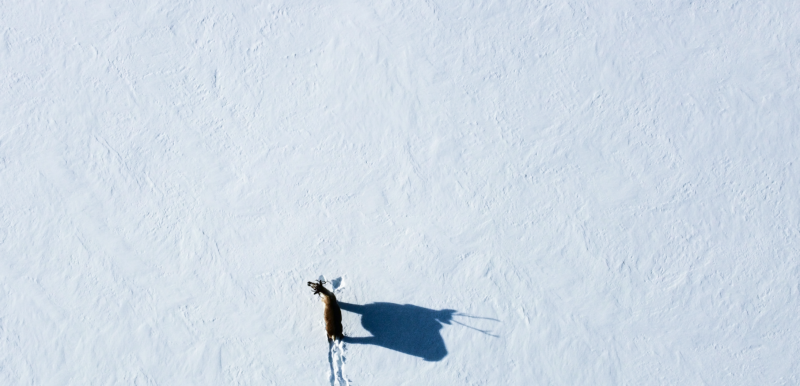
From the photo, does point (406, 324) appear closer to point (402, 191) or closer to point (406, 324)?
point (406, 324)

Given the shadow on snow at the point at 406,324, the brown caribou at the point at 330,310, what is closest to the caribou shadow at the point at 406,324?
the shadow on snow at the point at 406,324

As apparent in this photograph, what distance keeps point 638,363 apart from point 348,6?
362cm

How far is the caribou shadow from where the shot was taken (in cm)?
531

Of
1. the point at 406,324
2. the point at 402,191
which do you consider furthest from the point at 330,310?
the point at 402,191

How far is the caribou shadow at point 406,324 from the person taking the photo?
5.31m

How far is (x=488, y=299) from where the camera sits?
17.4ft

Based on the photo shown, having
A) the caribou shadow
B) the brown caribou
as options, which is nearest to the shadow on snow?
the caribou shadow

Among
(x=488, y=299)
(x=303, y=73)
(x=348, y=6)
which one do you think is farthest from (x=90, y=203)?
(x=488, y=299)

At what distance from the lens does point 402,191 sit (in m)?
5.38

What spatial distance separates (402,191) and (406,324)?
3.41ft

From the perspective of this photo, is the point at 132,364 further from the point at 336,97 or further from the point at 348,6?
the point at 348,6

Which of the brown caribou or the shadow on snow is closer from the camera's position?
the brown caribou

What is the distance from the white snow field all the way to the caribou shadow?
0.06 ft

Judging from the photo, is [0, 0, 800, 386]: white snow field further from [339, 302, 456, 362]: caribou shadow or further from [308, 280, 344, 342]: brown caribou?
[308, 280, 344, 342]: brown caribou
